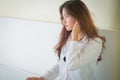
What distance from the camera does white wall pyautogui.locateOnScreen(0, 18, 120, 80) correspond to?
95 cm

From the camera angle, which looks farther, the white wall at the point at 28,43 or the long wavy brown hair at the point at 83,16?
the white wall at the point at 28,43

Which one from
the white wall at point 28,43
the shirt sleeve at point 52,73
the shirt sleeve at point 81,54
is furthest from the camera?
the white wall at point 28,43

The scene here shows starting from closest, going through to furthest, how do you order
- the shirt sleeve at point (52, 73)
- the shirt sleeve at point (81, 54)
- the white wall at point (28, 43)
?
the shirt sleeve at point (81, 54)
the shirt sleeve at point (52, 73)
the white wall at point (28, 43)

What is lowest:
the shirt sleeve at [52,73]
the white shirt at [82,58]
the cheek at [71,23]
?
the shirt sleeve at [52,73]

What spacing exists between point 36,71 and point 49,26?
326mm

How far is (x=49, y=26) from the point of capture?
3.97ft

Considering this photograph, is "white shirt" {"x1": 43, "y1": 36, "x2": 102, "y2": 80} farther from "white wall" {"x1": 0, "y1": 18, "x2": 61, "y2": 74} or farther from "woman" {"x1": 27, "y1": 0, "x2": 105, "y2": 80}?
"white wall" {"x1": 0, "y1": 18, "x2": 61, "y2": 74}

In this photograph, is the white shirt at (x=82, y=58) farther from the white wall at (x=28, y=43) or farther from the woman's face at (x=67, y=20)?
the white wall at (x=28, y=43)

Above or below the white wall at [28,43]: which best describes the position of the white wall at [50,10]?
above

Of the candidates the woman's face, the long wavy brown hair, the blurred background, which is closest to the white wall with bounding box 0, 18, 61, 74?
the blurred background

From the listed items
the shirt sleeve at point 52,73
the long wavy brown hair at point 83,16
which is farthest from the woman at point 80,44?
the shirt sleeve at point 52,73

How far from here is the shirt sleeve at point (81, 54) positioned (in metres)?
0.88

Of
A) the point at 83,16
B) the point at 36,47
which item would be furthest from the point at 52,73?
the point at 83,16

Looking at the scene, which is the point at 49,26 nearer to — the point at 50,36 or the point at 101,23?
the point at 50,36
